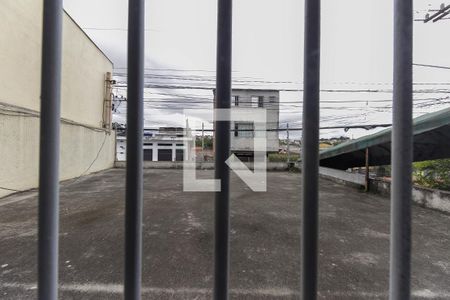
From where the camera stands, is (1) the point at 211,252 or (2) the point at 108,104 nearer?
(1) the point at 211,252

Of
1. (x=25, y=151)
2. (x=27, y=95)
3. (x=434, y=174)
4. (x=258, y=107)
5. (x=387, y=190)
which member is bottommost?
(x=387, y=190)

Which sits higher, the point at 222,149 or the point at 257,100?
the point at 257,100

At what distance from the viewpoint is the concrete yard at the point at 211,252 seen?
1.75 metres

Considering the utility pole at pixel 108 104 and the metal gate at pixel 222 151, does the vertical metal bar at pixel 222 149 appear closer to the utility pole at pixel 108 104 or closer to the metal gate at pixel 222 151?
the metal gate at pixel 222 151

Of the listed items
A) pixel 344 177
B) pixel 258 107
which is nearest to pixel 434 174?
pixel 344 177

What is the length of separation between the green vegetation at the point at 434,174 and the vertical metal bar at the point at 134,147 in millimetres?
6461

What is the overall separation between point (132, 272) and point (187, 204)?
3.99m

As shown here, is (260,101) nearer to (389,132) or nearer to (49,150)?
(389,132)

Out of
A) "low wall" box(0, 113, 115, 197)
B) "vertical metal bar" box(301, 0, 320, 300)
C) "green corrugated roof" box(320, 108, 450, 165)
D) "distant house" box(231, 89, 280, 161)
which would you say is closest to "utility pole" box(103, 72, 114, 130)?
"low wall" box(0, 113, 115, 197)

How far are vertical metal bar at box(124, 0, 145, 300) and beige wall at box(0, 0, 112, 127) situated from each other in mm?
3924

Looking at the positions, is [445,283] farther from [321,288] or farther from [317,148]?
[317,148]

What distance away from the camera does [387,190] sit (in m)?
5.35

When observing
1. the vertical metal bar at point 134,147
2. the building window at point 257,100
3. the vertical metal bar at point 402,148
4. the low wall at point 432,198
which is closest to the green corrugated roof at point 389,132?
the low wall at point 432,198

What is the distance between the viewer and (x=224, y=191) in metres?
0.57
